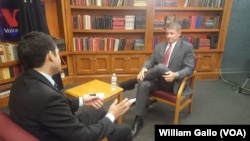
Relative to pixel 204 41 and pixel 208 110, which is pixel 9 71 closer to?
pixel 208 110

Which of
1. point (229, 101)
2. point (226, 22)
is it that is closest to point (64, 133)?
point (229, 101)

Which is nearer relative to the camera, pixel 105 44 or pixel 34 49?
pixel 34 49

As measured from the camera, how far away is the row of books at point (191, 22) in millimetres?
3609

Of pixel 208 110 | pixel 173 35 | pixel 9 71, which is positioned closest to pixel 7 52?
pixel 9 71

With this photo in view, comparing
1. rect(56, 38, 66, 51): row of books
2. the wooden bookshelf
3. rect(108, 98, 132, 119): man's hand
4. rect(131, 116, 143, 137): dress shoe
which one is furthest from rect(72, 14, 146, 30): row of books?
rect(108, 98, 132, 119): man's hand

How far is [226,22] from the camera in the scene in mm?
3639

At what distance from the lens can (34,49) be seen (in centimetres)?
120

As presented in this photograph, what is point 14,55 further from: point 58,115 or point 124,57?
point 58,115

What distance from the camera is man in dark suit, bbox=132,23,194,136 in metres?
2.39

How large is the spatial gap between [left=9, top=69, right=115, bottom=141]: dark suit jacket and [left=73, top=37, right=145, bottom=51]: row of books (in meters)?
2.37

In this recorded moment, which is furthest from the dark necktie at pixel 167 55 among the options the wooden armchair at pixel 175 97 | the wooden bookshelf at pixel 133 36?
the wooden bookshelf at pixel 133 36

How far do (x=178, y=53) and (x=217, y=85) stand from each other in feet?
5.18

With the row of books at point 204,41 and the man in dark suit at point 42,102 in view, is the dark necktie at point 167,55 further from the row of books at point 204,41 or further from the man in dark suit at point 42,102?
the man in dark suit at point 42,102

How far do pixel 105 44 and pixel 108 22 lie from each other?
37 centimetres
